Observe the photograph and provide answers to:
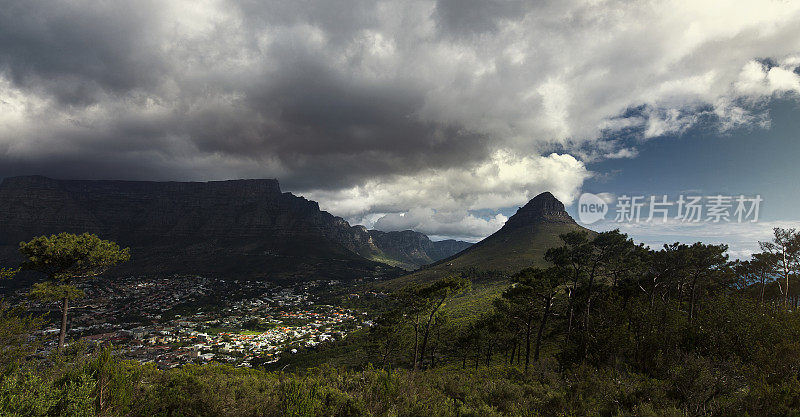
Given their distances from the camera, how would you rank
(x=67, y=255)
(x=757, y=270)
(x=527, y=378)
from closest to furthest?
(x=527, y=378)
(x=67, y=255)
(x=757, y=270)

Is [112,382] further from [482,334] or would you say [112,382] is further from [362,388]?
[482,334]

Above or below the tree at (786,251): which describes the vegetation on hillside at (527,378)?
below

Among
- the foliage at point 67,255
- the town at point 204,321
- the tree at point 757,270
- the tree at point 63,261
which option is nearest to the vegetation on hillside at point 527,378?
the tree at point 63,261

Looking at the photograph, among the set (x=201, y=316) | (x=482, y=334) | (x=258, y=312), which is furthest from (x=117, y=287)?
(x=482, y=334)

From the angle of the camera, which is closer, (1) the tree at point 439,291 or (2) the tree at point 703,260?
(1) the tree at point 439,291

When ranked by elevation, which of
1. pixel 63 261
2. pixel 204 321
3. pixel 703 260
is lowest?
pixel 204 321

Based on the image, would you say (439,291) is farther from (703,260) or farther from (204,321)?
(204,321)

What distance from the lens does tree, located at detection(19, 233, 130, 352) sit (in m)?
19.1

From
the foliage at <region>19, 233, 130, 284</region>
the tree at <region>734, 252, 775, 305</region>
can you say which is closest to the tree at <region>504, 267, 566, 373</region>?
the foliage at <region>19, 233, 130, 284</region>

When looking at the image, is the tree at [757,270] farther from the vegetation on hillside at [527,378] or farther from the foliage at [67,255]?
the foliage at [67,255]

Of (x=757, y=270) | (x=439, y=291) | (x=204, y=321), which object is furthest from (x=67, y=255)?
(x=204, y=321)

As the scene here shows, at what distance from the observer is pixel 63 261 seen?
66.9 feet

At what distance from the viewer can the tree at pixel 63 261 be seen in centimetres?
1909

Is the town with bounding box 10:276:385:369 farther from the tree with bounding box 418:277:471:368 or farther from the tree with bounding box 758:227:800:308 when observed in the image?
the tree with bounding box 758:227:800:308
